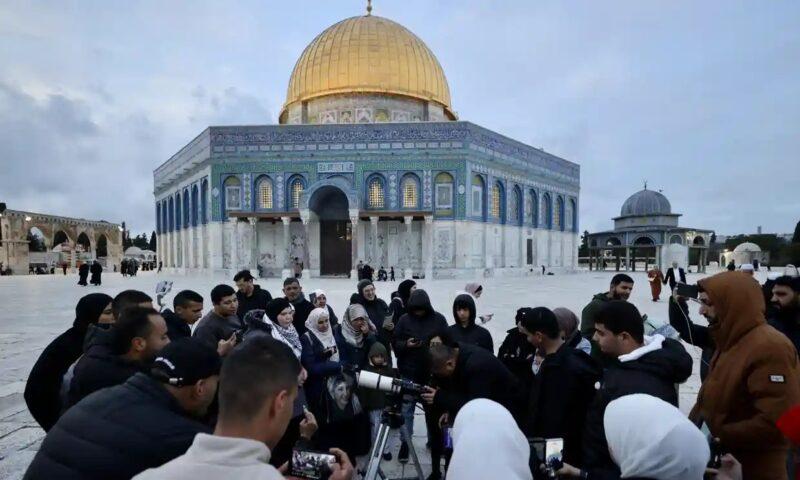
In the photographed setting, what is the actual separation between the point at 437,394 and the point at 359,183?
23068 mm

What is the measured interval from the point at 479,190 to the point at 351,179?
293 inches

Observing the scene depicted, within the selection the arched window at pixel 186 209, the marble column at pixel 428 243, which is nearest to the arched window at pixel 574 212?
the marble column at pixel 428 243

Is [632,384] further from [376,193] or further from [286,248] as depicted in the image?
[286,248]

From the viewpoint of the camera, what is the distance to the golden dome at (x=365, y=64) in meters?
27.9

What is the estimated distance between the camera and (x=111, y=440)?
1.57 metres

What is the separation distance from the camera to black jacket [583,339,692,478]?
2.12 meters

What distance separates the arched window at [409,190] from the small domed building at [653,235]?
60.3 ft

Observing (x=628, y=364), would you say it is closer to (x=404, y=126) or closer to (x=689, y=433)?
(x=689, y=433)

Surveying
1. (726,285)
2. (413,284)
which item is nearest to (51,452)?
(726,285)

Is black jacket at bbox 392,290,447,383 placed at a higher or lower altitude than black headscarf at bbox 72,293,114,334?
lower

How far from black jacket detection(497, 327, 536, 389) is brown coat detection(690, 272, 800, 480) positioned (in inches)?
50.1

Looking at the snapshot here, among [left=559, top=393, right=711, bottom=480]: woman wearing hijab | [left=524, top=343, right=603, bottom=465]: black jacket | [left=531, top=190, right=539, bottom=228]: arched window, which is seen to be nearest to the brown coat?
[left=524, top=343, right=603, bottom=465]: black jacket

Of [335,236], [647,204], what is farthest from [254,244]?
[647,204]

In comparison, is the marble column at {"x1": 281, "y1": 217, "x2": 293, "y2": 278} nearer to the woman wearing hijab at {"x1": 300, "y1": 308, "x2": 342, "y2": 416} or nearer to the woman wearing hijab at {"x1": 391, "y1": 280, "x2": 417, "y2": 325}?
the woman wearing hijab at {"x1": 391, "y1": 280, "x2": 417, "y2": 325}
